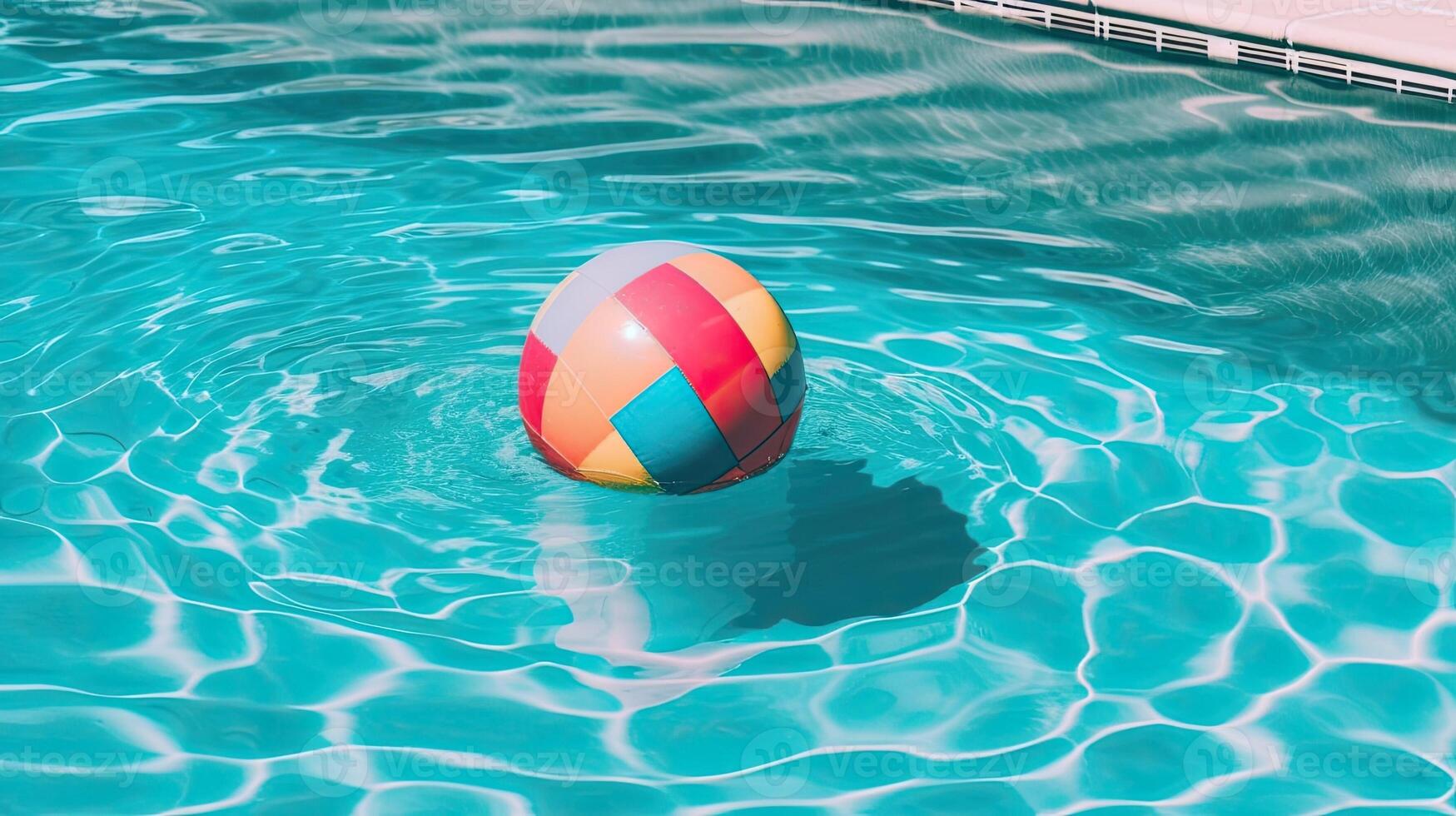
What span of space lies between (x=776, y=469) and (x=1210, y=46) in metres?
3.75

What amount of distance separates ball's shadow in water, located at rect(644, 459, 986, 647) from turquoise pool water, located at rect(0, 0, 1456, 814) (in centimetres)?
2

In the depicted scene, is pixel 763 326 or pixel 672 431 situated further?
pixel 763 326

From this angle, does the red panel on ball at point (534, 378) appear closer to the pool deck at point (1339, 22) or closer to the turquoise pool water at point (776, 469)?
the turquoise pool water at point (776, 469)

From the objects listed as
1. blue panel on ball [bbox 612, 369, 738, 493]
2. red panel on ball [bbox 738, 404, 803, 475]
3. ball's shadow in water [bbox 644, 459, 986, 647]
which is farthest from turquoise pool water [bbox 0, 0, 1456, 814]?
blue panel on ball [bbox 612, 369, 738, 493]

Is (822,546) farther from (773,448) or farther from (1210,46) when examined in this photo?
(1210,46)

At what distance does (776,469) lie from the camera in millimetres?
5961

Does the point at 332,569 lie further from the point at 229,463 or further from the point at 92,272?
the point at 92,272

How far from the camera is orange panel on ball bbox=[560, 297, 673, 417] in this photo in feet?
16.5

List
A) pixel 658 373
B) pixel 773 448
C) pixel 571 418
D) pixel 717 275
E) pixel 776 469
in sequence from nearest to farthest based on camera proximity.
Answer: pixel 658 373 → pixel 571 418 → pixel 717 275 → pixel 773 448 → pixel 776 469

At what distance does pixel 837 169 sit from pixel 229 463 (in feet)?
14.1

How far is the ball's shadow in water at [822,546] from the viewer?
5.27 meters

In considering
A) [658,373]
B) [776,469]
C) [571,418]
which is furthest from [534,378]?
[776,469]

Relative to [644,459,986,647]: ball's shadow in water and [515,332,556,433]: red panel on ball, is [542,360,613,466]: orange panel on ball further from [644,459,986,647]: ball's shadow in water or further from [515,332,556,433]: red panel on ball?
[644,459,986,647]: ball's shadow in water

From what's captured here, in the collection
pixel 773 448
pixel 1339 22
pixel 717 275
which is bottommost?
pixel 773 448
